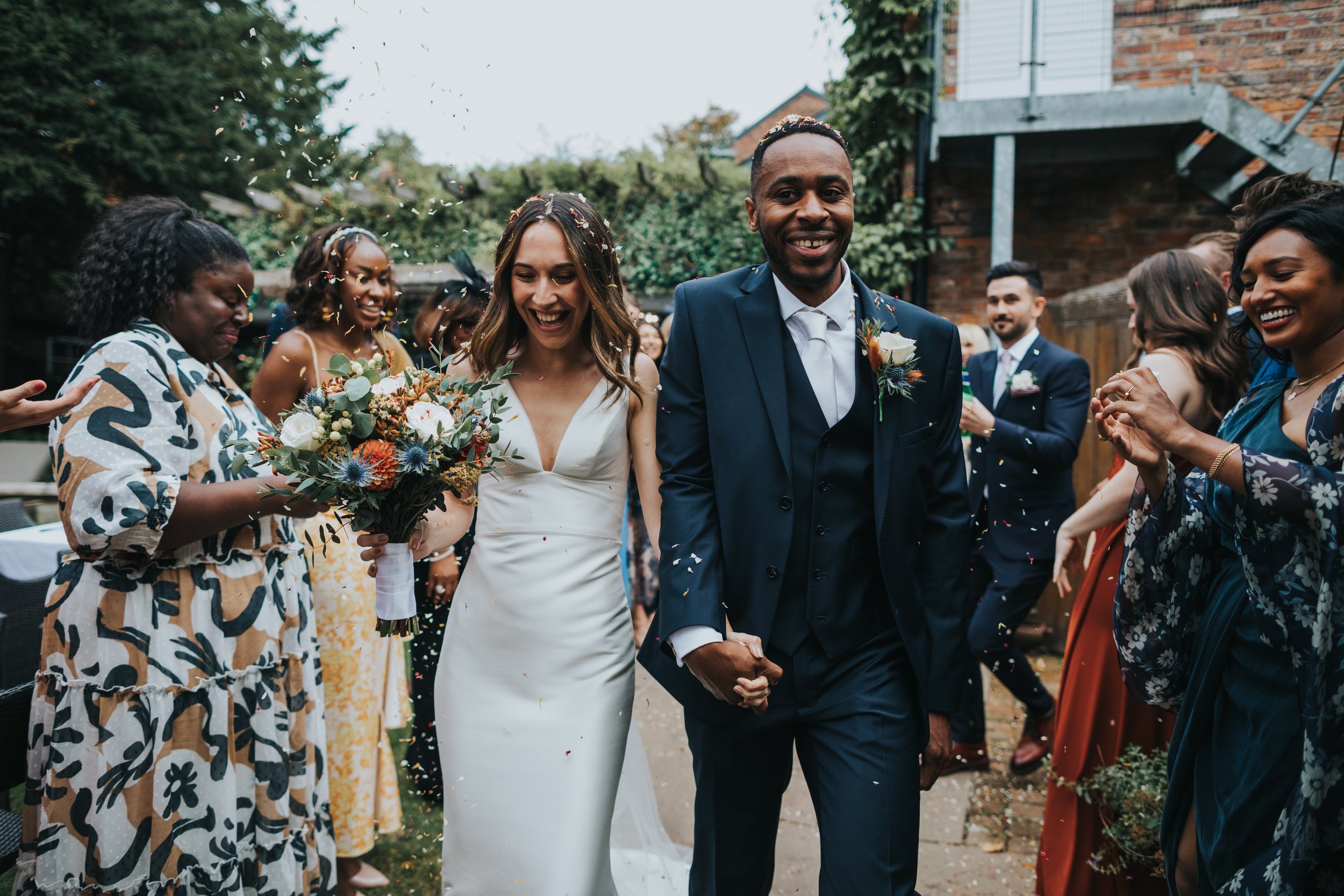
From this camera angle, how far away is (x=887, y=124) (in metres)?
8.77

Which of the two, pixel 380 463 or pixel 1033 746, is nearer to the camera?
pixel 380 463

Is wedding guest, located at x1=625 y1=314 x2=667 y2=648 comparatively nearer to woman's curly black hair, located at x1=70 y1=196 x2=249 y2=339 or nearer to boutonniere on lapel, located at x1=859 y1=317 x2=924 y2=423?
woman's curly black hair, located at x1=70 y1=196 x2=249 y2=339

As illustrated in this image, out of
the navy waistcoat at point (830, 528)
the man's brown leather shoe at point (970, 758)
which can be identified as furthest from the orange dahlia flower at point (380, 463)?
the man's brown leather shoe at point (970, 758)

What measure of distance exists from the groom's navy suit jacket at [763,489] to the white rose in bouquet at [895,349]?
0.12 meters

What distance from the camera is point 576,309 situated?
2828 millimetres

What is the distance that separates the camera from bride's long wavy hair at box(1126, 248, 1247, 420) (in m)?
3.18

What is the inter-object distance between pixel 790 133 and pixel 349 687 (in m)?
2.68

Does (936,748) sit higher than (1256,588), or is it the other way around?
(1256,588)

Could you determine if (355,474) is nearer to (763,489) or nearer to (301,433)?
(301,433)

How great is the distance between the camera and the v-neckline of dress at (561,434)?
283 cm

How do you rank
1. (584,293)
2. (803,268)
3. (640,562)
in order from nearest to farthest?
(803,268) → (584,293) → (640,562)

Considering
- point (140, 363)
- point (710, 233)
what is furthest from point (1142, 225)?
point (140, 363)

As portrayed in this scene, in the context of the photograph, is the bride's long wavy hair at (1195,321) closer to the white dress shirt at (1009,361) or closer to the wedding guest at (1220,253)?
the wedding guest at (1220,253)

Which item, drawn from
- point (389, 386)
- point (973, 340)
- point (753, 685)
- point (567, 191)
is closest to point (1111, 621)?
point (753, 685)
